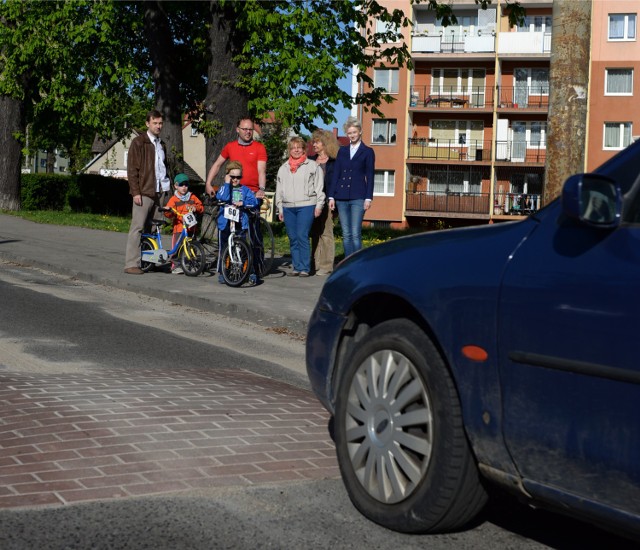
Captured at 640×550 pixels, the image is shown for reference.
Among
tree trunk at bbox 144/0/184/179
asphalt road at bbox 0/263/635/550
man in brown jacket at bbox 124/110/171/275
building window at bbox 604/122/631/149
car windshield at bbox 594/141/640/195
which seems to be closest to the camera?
car windshield at bbox 594/141/640/195

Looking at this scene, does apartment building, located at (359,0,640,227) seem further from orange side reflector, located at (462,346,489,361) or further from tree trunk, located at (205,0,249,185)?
orange side reflector, located at (462,346,489,361)

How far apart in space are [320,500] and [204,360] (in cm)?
397

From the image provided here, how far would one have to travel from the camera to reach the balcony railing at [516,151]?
6269cm

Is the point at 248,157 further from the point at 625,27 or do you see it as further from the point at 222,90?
the point at 625,27

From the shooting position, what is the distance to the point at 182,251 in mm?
14859

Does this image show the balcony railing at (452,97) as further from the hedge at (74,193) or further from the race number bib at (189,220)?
the race number bib at (189,220)

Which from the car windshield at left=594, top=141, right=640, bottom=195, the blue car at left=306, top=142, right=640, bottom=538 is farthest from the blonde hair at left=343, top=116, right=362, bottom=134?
the car windshield at left=594, top=141, right=640, bottom=195

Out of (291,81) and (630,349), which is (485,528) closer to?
(630,349)

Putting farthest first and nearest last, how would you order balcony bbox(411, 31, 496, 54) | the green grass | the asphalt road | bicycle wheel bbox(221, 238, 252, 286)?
balcony bbox(411, 31, 496, 54)
the green grass
bicycle wheel bbox(221, 238, 252, 286)
the asphalt road

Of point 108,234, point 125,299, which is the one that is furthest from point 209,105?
point 125,299

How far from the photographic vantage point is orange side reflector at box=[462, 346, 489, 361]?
3.66m

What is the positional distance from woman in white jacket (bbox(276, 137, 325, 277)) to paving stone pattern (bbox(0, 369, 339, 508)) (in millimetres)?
7368

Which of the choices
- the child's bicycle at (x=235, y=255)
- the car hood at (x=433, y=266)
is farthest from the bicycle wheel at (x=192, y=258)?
the car hood at (x=433, y=266)

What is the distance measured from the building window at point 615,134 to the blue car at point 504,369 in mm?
59963
